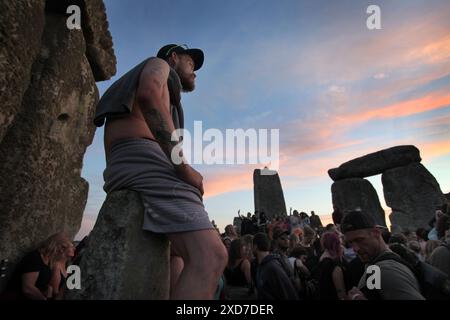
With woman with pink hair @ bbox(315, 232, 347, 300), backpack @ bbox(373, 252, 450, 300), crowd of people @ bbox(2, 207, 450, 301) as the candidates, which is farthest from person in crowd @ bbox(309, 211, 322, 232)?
backpack @ bbox(373, 252, 450, 300)

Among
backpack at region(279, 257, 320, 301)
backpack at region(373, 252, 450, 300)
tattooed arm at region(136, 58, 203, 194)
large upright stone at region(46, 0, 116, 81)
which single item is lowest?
backpack at region(279, 257, 320, 301)

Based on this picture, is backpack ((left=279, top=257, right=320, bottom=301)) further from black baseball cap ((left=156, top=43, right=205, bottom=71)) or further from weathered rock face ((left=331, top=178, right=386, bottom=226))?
weathered rock face ((left=331, top=178, right=386, bottom=226))

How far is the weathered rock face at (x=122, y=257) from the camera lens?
1.40 m

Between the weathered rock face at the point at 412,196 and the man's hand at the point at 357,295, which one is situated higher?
the weathered rock face at the point at 412,196

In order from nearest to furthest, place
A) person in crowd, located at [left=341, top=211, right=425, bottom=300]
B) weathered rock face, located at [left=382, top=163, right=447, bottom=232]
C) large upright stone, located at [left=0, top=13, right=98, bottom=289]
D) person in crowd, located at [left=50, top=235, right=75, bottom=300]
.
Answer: person in crowd, located at [left=341, top=211, right=425, bottom=300], person in crowd, located at [left=50, top=235, right=75, bottom=300], large upright stone, located at [left=0, top=13, right=98, bottom=289], weathered rock face, located at [left=382, top=163, right=447, bottom=232]

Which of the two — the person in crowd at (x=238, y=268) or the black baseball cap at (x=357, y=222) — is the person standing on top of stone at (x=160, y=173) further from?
the person in crowd at (x=238, y=268)

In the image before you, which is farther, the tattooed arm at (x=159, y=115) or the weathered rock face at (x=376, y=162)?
the weathered rock face at (x=376, y=162)

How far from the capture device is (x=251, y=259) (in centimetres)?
551

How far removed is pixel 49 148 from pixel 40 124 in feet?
0.90

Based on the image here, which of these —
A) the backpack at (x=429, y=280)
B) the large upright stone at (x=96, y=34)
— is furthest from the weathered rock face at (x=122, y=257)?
the large upright stone at (x=96, y=34)

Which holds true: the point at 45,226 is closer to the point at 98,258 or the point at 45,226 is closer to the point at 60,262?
the point at 60,262

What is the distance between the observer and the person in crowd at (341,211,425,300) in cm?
195

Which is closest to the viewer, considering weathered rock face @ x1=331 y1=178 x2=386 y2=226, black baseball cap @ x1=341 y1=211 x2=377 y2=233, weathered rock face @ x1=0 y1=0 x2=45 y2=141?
black baseball cap @ x1=341 y1=211 x2=377 y2=233

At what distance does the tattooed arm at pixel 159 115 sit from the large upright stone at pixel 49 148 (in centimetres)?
231
